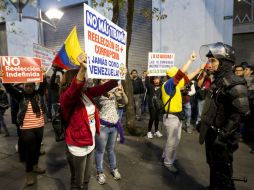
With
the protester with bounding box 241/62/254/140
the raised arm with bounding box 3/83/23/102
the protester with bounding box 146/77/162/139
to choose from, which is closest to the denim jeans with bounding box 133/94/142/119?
the protester with bounding box 146/77/162/139

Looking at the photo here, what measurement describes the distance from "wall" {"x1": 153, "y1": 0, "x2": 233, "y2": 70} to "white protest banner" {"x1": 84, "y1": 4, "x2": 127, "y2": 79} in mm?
8027

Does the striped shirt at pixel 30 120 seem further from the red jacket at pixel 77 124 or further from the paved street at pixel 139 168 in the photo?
the red jacket at pixel 77 124

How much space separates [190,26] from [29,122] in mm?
8580

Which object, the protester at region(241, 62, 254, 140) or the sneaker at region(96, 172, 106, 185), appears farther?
the protester at region(241, 62, 254, 140)

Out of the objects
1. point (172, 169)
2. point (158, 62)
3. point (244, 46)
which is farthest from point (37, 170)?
point (244, 46)

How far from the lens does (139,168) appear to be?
4.85 meters

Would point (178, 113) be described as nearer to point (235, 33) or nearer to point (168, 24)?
point (168, 24)

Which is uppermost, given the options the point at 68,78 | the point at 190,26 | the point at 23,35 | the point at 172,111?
the point at 23,35

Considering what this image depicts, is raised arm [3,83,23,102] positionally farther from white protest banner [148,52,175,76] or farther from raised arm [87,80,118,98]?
white protest banner [148,52,175,76]

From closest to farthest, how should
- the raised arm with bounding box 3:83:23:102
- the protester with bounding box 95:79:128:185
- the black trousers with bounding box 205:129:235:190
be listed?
1. the black trousers with bounding box 205:129:235:190
2. the protester with bounding box 95:79:128:185
3. the raised arm with bounding box 3:83:23:102

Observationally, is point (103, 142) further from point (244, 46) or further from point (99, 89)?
point (244, 46)

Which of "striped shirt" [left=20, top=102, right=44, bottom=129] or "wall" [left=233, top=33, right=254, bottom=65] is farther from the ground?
"wall" [left=233, top=33, right=254, bottom=65]

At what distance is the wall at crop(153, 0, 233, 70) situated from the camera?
10516 mm

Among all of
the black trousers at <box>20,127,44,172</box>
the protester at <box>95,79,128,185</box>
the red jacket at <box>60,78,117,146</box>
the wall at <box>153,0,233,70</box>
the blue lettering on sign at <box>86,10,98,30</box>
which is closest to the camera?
the blue lettering on sign at <box>86,10,98,30</box>
